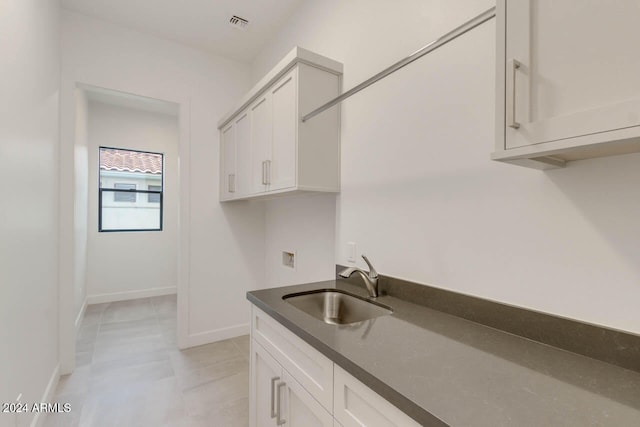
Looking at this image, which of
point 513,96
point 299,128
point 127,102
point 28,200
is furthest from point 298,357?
point 127,102

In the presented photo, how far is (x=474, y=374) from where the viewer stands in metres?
0.78

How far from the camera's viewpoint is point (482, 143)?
3.87ft

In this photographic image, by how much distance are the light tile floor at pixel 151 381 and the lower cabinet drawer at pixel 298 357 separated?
0.84 metres

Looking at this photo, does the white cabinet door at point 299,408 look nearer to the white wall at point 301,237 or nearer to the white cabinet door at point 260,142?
the white wall at point 301,237

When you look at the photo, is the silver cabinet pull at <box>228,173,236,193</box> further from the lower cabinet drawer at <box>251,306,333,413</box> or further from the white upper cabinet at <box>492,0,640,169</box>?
the white upper cabinet at <box>492,0,640,169</box>

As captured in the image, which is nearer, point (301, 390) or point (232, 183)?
Result: point (301, 390)

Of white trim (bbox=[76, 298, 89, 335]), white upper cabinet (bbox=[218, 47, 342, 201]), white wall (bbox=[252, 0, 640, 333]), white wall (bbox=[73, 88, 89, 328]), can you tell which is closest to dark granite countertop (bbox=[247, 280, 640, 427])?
white wall (bbox=[252, 0, 640, 333])

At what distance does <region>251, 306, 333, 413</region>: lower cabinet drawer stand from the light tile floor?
33.2 inches

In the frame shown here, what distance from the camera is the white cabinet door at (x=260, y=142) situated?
2154 mm

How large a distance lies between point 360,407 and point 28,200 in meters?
2.01

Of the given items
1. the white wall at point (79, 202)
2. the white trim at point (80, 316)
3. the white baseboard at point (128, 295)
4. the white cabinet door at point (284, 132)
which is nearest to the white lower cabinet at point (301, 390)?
the white cabinet door at point (284, 132)

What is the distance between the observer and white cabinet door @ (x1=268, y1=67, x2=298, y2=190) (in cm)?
184

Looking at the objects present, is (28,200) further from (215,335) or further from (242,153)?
(215,335)

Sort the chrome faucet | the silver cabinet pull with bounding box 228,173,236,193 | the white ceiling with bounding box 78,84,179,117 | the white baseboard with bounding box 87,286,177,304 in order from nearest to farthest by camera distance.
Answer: the chrome faucet
the silver cabinet pull with bounding box 228,173,236,193
the white ceiling with bounding box 78,84,179,117
the white baseboard with bounding box 87,286,177,304
